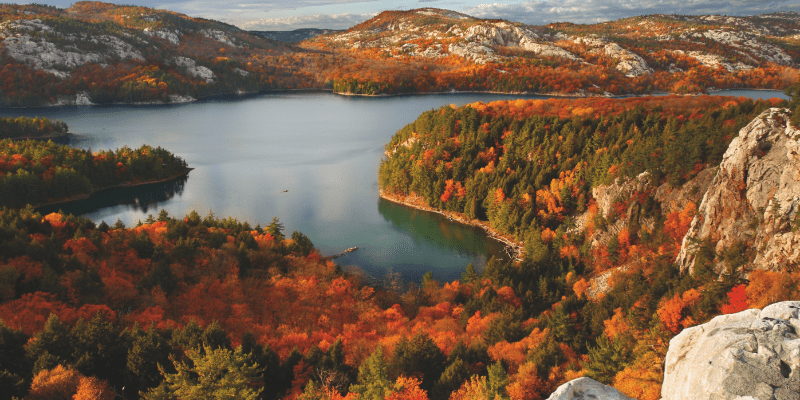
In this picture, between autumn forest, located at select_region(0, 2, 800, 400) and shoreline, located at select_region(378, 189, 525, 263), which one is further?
shoreline, located at select_region(378, 189, 525, 263)

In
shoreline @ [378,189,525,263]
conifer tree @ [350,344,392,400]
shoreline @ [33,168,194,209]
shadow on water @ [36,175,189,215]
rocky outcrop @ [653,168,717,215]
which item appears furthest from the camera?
shoreline @ [33,168,194,209]

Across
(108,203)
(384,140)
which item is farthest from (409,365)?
(384,140)

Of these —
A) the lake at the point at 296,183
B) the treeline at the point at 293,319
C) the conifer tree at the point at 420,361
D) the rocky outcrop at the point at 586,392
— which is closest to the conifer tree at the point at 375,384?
the treeline at the point at 293,319

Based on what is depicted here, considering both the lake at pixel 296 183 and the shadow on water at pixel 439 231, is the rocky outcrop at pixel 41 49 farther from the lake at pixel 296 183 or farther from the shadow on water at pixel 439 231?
the shadow on water at pixel 439 231

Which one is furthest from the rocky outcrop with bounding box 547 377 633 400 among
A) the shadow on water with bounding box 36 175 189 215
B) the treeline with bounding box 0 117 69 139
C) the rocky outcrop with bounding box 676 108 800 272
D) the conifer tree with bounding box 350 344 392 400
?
the treeline with bounding box 0 117 69 139

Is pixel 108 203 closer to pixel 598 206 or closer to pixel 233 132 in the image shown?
pixel 233 132

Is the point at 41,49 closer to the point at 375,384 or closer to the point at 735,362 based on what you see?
the point at 375,384

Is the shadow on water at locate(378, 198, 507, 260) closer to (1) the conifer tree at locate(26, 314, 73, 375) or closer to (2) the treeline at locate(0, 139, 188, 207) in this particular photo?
(1) the conifer tree at locate(26, 314, 73, 375)
